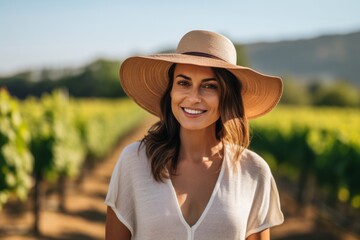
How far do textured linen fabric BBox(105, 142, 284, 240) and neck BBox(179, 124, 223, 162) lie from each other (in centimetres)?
10

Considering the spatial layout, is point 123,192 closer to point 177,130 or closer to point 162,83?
point 177,130

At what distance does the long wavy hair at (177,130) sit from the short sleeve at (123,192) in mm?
105

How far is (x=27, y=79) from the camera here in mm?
54219

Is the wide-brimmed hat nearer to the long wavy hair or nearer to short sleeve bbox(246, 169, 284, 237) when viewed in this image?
→ the long wavy hair

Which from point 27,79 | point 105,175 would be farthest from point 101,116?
point 27,79

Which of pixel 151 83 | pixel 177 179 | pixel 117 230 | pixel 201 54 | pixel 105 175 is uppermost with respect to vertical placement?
pixel 201 54

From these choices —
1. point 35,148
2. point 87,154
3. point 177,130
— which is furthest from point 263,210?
point 87,154

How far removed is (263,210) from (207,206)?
32 centimetres

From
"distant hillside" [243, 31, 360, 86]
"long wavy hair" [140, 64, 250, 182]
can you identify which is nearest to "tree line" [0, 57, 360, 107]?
"distant hillside" [243, 31, 360, 86]

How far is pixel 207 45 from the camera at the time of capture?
7.95 feet

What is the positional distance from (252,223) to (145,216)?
19.9 inches

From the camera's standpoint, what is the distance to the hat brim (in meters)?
2.45

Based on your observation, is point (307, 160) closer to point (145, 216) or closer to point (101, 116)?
point (101, 116)

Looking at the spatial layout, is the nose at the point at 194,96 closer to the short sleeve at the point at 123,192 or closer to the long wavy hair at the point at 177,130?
the long wavy hair at the point at 177,130
